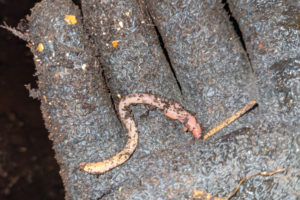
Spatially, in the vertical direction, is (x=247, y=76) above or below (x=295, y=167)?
above

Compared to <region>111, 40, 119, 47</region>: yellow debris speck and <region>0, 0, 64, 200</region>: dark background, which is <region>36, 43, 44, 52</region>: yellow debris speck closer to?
<region>111, 40, 119, 47</region>: yellow debris speck

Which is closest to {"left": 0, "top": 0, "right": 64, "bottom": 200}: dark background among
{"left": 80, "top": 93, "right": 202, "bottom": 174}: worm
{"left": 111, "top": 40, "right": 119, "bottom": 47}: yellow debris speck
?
{"left": 80, "top": 93, "right": 202, "bottom": 174}: worm

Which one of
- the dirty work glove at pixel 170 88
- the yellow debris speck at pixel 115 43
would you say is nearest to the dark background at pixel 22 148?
the dirty work glove at pixel 170 88

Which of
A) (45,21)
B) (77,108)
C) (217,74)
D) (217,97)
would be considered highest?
(45,21)

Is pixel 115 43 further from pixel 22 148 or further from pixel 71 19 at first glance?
pixel 22 148

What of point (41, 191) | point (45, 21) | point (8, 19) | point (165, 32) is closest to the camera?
point (45, 21)

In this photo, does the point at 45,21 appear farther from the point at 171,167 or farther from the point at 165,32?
the point at 171,167

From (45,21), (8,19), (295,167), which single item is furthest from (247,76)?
(8,19)
